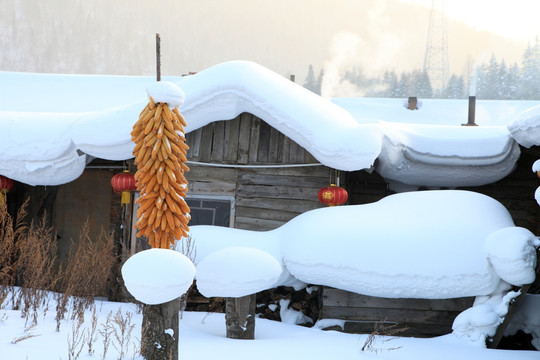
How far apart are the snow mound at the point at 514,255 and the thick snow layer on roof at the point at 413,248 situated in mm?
11

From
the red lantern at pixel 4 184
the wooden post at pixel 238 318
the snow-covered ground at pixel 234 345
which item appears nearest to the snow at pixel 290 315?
the snow-covered ground at pixel 234 345

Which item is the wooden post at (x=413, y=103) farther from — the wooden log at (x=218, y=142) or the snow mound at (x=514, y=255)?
the snow mound at (x=514, y=255)

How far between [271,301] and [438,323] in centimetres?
228

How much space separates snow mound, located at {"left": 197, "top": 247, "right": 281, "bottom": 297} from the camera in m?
6.16

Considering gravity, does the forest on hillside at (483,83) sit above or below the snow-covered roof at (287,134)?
above

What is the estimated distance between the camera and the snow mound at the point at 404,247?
23.1 feet

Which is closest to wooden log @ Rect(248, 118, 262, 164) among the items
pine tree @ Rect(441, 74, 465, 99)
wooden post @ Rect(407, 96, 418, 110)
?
wooden post @ Rect(407, 96, 418, 110)

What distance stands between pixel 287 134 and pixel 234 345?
13.1 feet

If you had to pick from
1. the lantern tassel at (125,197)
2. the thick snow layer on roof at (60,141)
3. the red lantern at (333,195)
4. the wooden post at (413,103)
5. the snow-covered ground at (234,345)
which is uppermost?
the wooden post at (413,103)

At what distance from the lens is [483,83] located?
46875 millimetres

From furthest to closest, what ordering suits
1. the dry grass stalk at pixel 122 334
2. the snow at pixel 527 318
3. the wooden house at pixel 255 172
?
the wooden house at pixel 255 172
the snow at pixel 527 318
the dry grass stalk at pixel 122 334

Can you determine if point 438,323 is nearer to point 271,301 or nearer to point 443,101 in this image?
point 271,301

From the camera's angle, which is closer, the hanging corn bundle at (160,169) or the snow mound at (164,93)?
the snow mound at (164,93)

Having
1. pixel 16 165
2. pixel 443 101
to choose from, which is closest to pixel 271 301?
pixel 16 165
